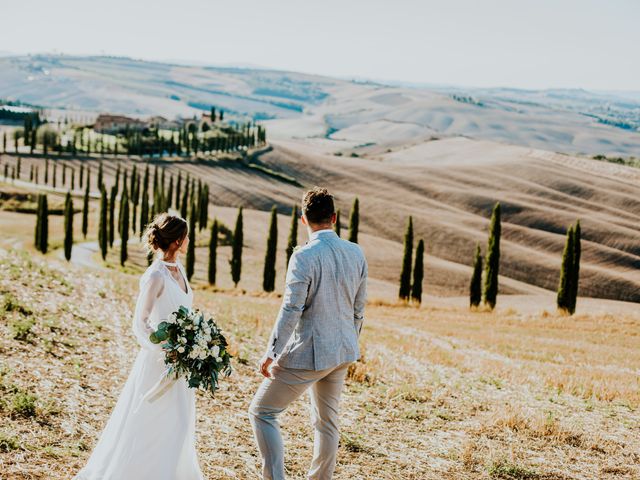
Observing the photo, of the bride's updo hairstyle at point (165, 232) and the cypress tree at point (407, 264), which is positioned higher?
the bride's updo hairstyle at point (165, 232)

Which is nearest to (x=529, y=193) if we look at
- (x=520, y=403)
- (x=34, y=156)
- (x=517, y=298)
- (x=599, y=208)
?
(x=599, y=208)

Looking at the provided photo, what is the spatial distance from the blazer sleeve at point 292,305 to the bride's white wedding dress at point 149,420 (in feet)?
4.42

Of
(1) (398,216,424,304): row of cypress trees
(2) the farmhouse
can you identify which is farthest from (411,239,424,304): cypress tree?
(2) the farmhouse

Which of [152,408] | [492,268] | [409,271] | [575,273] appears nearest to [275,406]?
[152,408]

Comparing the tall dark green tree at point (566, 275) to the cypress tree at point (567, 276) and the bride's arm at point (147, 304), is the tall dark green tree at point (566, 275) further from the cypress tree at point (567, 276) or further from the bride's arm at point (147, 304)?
the bride's arm at point (147, 304)

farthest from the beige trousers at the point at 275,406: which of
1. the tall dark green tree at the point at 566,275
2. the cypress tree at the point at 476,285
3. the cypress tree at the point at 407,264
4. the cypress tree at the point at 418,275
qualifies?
the cypress tree at the point at 476,285

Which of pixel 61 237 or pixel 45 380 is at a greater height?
→ pixel 45 380

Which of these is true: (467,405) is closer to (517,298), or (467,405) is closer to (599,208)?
(517,298)

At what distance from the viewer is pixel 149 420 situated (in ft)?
25.1

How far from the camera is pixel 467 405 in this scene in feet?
42.3

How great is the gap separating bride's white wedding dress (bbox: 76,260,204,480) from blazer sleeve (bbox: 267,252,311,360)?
4.42 ft

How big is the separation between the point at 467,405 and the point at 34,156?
447ft

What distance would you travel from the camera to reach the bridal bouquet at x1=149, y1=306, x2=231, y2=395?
7.46 metres

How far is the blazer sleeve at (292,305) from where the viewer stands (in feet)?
23.1
